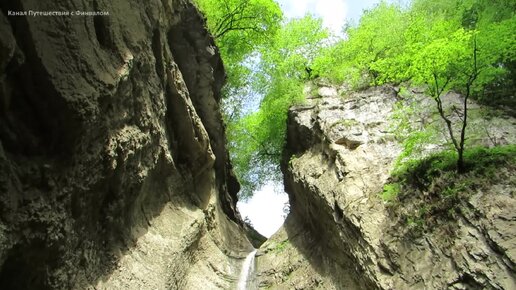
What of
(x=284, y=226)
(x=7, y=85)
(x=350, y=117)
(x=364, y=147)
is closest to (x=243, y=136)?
(x=284, y=226)

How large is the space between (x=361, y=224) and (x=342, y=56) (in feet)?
44.4

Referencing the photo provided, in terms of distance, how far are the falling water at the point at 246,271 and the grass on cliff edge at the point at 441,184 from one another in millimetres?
7312

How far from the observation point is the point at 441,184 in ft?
39.5

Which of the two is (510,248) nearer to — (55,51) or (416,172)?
(416,172)

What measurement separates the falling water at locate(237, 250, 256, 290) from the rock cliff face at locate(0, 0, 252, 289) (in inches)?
15.8

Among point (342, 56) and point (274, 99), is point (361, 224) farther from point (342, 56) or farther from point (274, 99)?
point (342, 56)

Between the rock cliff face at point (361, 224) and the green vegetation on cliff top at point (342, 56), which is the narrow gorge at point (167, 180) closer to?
the rock cliff face at point (361, 224)

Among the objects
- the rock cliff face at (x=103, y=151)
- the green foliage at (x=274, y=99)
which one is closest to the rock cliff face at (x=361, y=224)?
the green foliage at (x=274, y=99)

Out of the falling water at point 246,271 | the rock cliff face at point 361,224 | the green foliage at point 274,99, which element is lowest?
the falling water at point 246,271

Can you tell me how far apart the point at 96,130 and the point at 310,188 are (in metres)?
10.4

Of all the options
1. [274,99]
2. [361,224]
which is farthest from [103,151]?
[274,99]

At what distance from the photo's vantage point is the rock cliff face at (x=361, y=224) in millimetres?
10172

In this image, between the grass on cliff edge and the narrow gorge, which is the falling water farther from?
the grass on cliff edge

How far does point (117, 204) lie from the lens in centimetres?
1109
